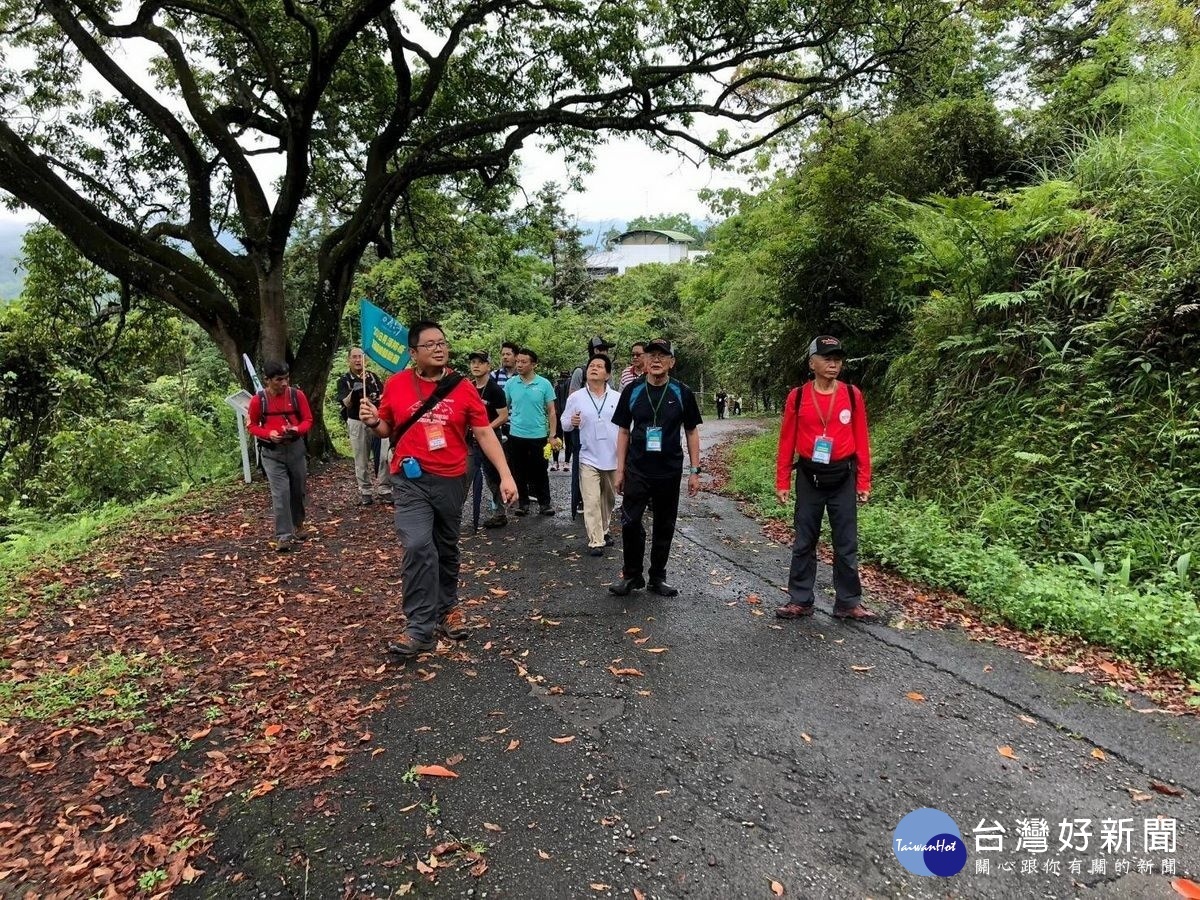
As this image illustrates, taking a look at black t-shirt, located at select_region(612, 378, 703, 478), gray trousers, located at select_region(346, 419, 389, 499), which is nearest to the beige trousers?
black t-shirt, located at select_region(612, 378, 703, 478)

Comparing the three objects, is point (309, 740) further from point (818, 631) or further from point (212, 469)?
point (212, 469)

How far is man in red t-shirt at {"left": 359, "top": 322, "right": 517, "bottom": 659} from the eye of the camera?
4.42m

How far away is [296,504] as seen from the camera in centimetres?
747

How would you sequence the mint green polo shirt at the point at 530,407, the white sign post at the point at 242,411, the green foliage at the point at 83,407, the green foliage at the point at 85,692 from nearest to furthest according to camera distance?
the green foliage at the point at 85,692
the mint green polo shirt at the point at 530,407
the white sign post at the point at 242,411
the green foliage at the point at 83,407

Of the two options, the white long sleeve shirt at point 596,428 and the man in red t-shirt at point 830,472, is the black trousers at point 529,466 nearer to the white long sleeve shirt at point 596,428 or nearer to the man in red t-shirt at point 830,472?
the white long sleeve shirt at point 596,428

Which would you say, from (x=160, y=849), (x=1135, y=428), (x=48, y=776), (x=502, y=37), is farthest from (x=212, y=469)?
(x=1135, y=428)

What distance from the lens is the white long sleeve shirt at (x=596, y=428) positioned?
666cm

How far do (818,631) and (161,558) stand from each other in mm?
6541

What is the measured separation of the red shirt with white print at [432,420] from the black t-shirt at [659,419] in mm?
1344

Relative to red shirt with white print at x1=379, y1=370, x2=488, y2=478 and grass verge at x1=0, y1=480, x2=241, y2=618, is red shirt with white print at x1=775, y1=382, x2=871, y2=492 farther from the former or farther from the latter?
grass verge at x1=0, y1=480, x2=241, y2=618

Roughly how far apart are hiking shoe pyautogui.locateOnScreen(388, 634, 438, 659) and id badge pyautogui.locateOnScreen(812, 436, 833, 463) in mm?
3030

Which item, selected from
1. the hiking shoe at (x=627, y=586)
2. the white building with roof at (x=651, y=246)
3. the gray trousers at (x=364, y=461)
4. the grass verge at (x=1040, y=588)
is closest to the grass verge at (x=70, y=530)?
the gray trousers at (x=364, y=461)

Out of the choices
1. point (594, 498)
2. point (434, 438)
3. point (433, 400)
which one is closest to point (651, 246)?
point (594, 498)

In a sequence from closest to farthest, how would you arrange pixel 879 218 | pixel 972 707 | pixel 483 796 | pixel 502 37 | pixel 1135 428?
pixel 483 796
pixel 972 707
pixel 1135 428
pixel 879 218
pixel 502 37
